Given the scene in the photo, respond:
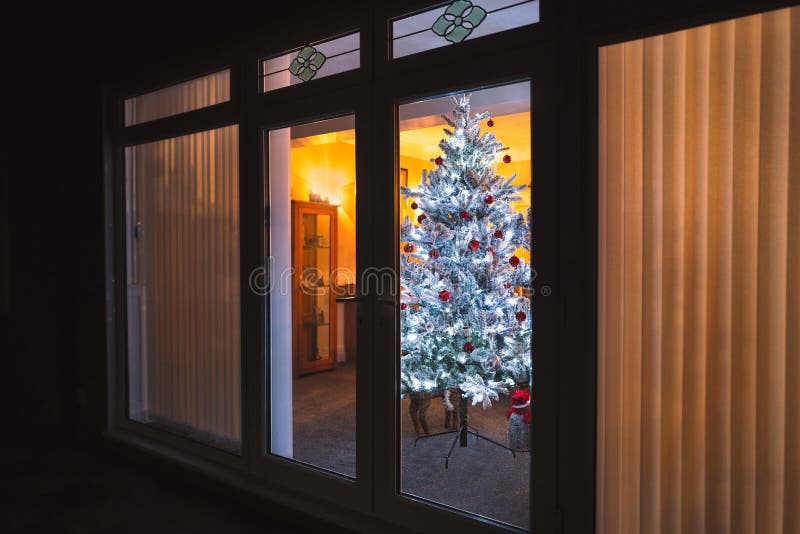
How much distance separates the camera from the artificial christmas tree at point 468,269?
2.86 m

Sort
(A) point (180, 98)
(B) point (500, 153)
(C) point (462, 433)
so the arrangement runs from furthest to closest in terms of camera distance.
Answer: (A) point (180, 98) < (B) point (500, 153) < (C) point (462, 433)

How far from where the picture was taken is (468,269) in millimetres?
3062

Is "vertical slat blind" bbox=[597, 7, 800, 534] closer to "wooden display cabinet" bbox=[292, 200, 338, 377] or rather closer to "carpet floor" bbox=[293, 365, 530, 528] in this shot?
"carpet floor" bbox=[293, 365, 530, 528]

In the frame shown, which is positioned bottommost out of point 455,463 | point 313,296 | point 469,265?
point 455,463

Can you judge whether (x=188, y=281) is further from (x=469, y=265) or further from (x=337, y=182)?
(x=337, y=182)

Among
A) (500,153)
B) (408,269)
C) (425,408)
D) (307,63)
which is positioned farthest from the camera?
(500,153)

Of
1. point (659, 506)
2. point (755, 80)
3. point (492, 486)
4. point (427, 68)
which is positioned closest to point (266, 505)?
point (492, 486)

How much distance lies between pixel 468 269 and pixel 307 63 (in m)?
1.39

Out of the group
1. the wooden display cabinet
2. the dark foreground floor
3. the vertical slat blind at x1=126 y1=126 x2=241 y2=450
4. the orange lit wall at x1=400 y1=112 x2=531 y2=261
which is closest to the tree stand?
the dark foreground floor

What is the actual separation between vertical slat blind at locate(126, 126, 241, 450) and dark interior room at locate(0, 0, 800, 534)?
21 millimetres

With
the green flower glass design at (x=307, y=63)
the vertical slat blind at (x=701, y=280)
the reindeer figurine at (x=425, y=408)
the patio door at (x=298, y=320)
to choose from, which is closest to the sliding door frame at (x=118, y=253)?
the patio door at (x=298, y=320)

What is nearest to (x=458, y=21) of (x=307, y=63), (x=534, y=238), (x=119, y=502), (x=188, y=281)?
(x=307, y=63)

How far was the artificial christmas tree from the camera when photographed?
2.86 m

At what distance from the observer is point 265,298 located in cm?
281
